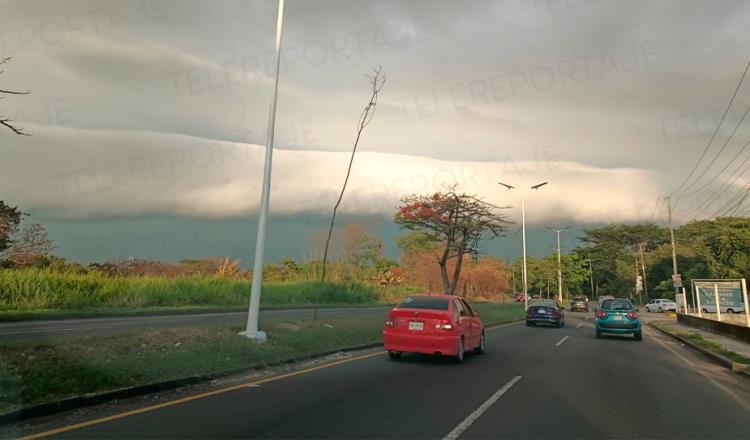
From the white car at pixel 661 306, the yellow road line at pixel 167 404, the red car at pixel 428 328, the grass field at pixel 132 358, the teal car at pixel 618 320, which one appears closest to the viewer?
the yellow road line at pixel 167 404

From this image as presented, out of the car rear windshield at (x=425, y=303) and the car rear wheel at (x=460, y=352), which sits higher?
the car rear windshield at (x=425, y=303)

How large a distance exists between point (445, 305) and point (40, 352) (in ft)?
25.8

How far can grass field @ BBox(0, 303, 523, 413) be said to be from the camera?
7.43 meters

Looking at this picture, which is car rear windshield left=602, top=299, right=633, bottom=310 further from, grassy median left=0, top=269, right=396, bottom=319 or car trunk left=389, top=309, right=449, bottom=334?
car trunk left=389, top=309, right=449, bottom=334

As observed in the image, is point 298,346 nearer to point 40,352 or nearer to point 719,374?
point 40,352

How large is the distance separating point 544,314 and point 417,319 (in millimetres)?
17053

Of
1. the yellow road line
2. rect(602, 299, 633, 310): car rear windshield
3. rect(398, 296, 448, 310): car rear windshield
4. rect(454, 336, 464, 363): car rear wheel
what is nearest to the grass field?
the yellow road line

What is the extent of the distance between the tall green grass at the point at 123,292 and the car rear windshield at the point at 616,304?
36.8 feet

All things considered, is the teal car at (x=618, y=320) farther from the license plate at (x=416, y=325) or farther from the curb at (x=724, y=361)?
the license plate at (x=416, y=325)

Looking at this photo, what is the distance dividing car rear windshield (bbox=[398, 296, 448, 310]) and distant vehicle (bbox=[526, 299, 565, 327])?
16.1 meters

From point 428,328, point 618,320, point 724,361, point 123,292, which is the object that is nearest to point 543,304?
point 618,320

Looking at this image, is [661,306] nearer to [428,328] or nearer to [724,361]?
[724,361]

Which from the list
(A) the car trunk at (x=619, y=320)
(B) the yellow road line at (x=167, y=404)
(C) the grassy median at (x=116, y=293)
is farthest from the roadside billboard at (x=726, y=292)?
(B) the yellow road line at (x=167, y=404)

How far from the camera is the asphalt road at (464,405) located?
6449mm
